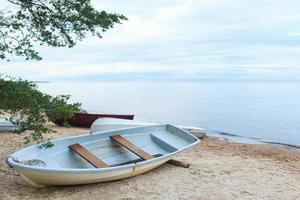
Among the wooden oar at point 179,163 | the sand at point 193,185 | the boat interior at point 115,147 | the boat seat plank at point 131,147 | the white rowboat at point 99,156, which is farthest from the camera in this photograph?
the wooden oar at point 179,163

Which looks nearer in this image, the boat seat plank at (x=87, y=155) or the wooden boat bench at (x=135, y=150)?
the boat seat plank at (x=87, y=155)

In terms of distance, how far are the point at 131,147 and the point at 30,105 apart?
11.0 feet

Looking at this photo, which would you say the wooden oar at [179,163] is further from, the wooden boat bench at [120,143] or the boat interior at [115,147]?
the boat interior at [115,147]

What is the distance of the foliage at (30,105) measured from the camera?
6.02m

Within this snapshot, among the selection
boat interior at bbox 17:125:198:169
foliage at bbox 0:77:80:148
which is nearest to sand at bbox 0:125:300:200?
boat interior at bbox 17:125:198:169

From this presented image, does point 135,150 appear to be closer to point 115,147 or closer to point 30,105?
point 115,147

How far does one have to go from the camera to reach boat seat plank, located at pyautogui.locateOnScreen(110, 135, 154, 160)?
8.64 meters

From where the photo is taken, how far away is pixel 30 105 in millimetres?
6035

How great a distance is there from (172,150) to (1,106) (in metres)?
4.61

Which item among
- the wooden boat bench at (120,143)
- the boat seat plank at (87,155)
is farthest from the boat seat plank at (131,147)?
Answer: the boat seat plank at (87,155)

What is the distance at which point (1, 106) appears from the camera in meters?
6.00

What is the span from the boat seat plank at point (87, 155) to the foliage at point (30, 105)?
62.1 inches

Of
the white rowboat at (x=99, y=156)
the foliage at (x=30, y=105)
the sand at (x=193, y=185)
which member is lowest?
the sand at (x=193, y=185)

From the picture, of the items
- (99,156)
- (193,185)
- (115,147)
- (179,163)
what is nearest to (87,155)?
(99,156)
